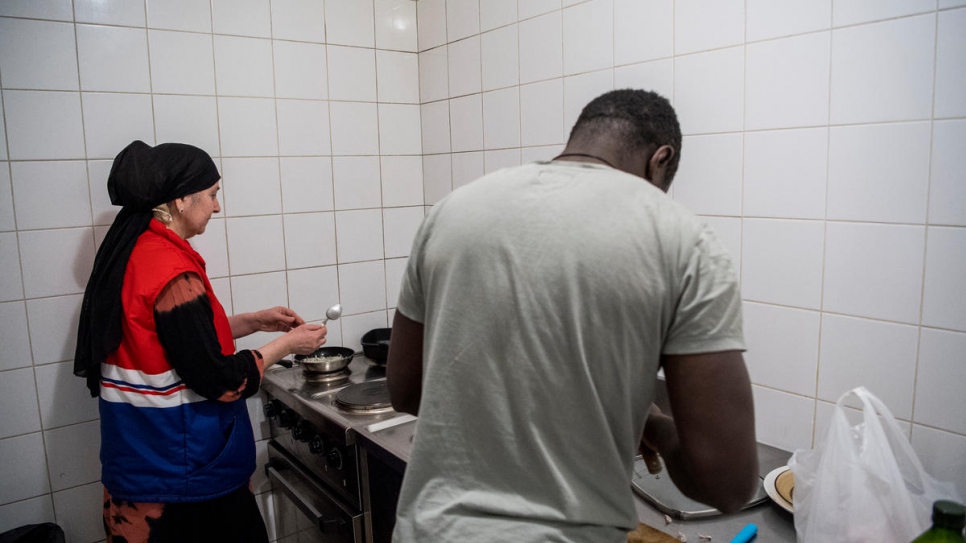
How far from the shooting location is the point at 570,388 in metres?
0.74

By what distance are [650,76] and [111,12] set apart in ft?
4.76

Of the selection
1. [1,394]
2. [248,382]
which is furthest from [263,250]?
[1,394]

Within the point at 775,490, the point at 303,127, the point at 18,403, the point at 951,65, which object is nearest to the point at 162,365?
→ the point at 18,403

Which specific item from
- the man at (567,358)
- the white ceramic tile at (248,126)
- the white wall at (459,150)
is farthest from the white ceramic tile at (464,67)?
the man at (567,358)

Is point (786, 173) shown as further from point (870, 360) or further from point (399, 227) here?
point (399, 227)

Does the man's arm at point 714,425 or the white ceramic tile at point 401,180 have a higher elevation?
the white ceramic tile at point 401,180

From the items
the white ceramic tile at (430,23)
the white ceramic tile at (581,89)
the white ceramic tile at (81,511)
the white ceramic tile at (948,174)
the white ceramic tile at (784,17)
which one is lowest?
the white ceramic tile at (81,511)

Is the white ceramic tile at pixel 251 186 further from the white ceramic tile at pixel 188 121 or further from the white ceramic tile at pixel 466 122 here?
the white ceramic tile at pixel 466 122

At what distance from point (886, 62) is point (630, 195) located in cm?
81

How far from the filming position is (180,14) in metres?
1.85

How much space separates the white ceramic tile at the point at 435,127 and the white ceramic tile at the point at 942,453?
5.28ft

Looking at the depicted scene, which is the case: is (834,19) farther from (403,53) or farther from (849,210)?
(403,53)

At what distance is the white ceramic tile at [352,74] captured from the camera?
2.15 metres

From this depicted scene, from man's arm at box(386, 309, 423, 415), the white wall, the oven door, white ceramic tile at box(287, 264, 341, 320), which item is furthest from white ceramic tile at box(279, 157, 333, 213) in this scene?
man's arm at box(386, 309, 423, 415)
